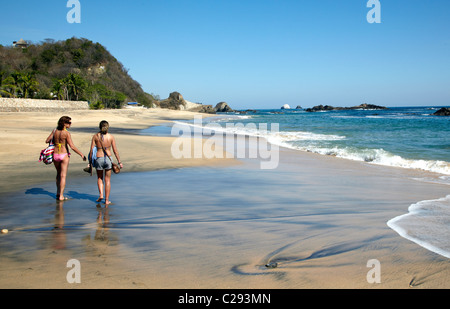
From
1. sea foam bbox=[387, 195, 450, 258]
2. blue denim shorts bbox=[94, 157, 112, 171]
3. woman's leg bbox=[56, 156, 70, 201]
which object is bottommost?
sea foam bbox=[387, 195, 450, 258]

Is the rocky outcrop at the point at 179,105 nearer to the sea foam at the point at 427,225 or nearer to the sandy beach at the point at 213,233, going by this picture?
the sandy beach at the point at 213,233

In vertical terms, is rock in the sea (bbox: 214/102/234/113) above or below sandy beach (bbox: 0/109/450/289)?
above

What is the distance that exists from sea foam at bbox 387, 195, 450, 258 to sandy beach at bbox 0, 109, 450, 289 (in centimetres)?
15

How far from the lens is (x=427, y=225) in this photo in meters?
4.68

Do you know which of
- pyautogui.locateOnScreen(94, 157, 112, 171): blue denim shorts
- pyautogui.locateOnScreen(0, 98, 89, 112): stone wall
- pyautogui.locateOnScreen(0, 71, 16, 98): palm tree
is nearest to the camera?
pyautogui.locateOnScreen(94, 157, 112, 171): blue denim shorts

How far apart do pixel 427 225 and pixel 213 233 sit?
3143mm

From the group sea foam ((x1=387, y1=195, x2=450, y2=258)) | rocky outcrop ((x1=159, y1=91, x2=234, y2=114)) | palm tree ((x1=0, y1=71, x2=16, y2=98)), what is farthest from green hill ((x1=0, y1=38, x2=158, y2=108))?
sea foam ((x1=387, y1=195, x2=450, y2=258))

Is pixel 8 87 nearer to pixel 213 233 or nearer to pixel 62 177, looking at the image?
pixel 62 177

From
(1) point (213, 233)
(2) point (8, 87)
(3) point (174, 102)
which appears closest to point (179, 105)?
(3) point (174, 102)

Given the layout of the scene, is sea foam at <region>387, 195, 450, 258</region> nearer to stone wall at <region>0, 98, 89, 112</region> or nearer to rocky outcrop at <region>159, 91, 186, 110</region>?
stone wall at <region>0, 98, 89, 112</region>

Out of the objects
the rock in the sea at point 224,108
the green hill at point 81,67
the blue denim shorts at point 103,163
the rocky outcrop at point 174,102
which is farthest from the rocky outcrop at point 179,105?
the blue denim shorts at point 103,163

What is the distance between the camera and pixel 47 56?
92.9 metres

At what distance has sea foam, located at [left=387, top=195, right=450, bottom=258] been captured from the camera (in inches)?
154
